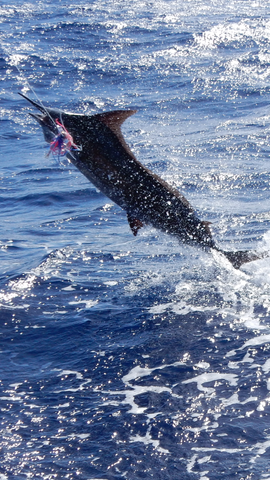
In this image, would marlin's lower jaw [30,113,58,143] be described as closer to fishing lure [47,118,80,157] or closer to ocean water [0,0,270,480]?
fishing lure [47,118,80,157]

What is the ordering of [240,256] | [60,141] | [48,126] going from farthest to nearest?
[240,256]
[48,126]
[60,141]

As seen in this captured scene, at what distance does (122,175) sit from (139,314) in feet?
7.01

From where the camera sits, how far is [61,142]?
7.96 metres

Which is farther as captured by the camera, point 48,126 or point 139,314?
point 139,314

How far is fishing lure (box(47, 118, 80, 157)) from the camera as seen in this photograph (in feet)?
26.0

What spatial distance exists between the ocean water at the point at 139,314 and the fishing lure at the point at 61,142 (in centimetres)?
257

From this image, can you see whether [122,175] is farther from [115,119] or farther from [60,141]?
[60,141]

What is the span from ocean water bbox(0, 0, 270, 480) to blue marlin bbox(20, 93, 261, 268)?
917mm

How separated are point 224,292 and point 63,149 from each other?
3.37 meters

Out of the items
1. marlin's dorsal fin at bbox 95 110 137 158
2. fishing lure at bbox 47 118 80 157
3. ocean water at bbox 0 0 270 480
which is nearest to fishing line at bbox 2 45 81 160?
fishing lure at bbox 47 118 80 157

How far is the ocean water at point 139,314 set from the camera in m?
6.16

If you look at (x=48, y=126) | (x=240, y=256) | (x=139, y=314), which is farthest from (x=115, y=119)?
(x=139, y=314)

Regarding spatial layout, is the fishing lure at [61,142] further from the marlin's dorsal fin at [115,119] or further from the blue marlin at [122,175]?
the marlin's dorsal fin at [115,119]

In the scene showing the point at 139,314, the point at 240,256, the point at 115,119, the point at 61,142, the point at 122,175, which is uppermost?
the point at 115,119
